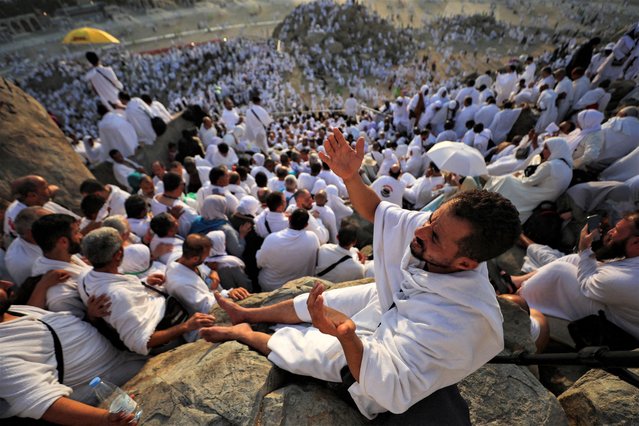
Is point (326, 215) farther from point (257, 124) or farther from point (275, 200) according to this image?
point (257, 124)

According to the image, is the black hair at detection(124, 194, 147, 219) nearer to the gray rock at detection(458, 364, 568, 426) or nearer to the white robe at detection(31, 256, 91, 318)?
the white robe at detection(31, 256, 91, 318)

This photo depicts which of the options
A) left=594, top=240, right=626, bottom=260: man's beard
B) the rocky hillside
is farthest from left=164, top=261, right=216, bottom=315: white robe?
the rocky hillside

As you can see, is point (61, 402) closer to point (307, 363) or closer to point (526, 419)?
point (307, 363)

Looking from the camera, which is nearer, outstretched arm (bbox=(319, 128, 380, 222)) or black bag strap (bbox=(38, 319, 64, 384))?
black bag strap (bbox=(38, 319, 64, 384))

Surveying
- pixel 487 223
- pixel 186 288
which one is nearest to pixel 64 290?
pixel 186 288

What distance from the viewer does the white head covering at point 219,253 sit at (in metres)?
3.61

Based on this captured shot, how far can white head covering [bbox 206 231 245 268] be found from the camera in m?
3.61

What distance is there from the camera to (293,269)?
365 centimetres

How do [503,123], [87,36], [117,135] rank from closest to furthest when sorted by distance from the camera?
[117,135]
[503,123]
[87,36]

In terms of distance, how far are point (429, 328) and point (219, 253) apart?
2.86 m

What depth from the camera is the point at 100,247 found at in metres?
2.13

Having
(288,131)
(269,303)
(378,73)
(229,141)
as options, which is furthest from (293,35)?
(269,303)

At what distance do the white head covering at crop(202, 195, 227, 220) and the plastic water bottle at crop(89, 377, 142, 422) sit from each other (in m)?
2.51

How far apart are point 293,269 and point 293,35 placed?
3565 cm
